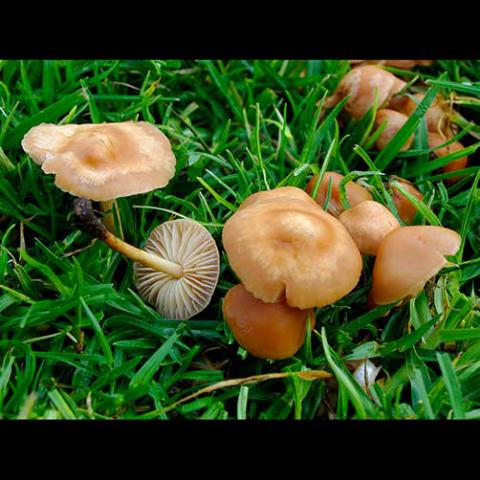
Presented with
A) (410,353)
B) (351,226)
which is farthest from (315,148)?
(410,353)

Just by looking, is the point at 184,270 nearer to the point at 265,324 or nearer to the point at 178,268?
the point at 178,268

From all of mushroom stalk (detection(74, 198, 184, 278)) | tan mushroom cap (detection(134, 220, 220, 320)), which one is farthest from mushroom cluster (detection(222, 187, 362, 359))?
mushroom stalk (detection(74, 198, 184, 278))

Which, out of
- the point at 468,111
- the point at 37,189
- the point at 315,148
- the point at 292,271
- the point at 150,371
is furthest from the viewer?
the point at 468,111

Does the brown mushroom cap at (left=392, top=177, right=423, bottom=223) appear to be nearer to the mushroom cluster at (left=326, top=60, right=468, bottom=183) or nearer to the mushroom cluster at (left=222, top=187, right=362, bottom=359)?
the mushroom cluster at (left=326, top=60, right=468, bottom=183)

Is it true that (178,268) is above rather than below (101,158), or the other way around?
below

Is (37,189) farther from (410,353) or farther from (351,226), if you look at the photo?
(410,353)

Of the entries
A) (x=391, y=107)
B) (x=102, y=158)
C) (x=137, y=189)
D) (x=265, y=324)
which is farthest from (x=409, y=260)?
(x=391, y=107)
